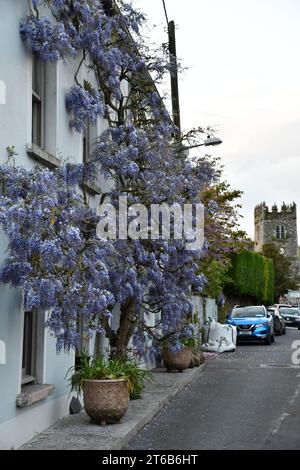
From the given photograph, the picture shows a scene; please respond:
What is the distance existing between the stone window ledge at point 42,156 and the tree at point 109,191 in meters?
0.21

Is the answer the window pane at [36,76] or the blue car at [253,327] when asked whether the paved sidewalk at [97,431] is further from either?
the blue car at [253,327]

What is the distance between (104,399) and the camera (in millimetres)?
9023

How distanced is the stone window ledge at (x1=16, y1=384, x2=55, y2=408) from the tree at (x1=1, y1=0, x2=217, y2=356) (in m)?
0.75

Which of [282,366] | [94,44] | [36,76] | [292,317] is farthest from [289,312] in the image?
[36,76]

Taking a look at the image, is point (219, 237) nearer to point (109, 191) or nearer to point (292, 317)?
point (109, 191)

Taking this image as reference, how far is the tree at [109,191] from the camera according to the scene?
7.69 meters

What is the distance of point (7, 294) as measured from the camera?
7910 mm

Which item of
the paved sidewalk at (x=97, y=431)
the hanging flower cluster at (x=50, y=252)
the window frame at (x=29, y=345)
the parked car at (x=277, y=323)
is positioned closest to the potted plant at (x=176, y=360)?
the paved sidewalk at (x=97, y=431)

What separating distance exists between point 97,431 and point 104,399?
0.48m

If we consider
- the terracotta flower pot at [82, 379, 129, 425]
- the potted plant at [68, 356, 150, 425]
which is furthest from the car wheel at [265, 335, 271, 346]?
the terracotta flower pot at [82, 379, 129, 425]

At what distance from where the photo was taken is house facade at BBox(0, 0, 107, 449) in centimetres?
786

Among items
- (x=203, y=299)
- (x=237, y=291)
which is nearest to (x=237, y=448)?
(x=203, y=299)

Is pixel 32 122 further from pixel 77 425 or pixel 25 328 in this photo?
pixel 77 425
